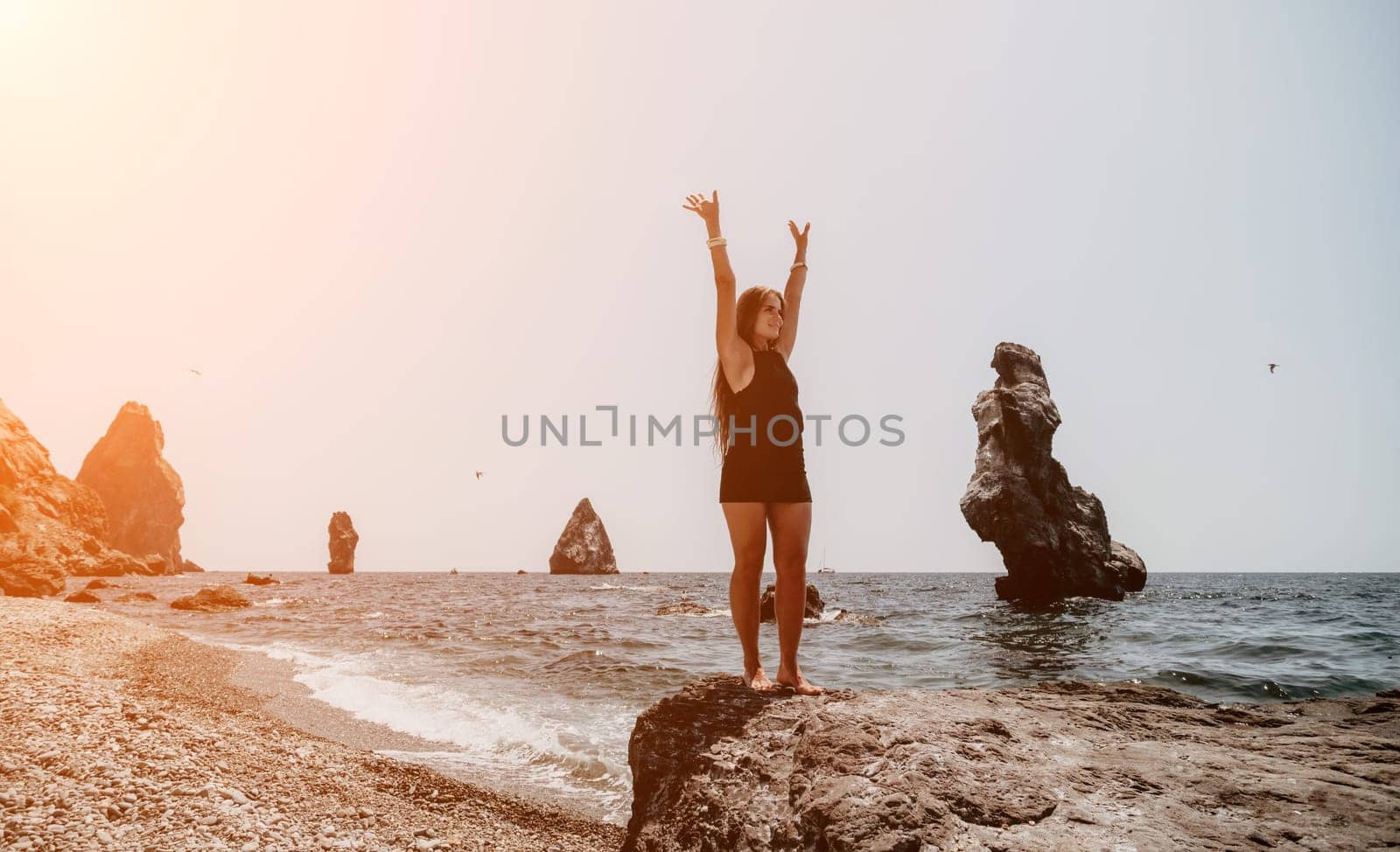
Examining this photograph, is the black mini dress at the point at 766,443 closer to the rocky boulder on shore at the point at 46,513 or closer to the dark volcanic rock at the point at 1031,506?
the dark volcanic rock at the point at 1031,506

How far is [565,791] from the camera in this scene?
6027 mm

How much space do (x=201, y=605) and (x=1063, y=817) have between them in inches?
1309

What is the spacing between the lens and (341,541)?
114 metres

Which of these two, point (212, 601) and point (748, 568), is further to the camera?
point (212, 601)

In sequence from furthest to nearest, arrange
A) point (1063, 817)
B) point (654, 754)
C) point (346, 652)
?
1. point (346, 652)
2. point (654, 754)
3. point (1063, 817)

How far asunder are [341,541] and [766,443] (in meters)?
126

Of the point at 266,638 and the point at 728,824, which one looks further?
the point at 266,638

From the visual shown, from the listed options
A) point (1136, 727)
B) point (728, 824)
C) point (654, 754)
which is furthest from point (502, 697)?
point (1136, 727)

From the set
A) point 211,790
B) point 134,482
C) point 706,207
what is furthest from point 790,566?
point 134,482

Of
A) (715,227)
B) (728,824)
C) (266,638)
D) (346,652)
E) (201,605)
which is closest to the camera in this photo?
(728,824)

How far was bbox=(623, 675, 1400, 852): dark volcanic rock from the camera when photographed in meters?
2.62

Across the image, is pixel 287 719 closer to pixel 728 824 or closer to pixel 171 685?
pixel 171 685

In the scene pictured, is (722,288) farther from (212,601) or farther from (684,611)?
(212,601)

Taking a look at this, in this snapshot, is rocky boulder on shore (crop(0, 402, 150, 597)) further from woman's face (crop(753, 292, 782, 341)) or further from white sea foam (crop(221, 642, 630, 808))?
woman's face (crop(753, 292, 782, 341))
